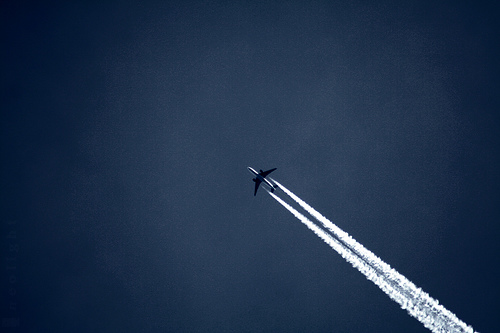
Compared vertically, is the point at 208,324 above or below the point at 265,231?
below

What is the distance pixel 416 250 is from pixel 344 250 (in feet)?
312

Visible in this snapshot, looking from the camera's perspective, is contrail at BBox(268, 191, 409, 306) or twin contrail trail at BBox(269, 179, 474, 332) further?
contrail at BBox(268, 191, 409, 306)

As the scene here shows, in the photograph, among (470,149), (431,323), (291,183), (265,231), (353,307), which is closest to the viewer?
(431,323)

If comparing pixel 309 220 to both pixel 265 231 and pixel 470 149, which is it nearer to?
pixel 265 231

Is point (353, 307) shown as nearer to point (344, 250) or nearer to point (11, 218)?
point (344, 250)

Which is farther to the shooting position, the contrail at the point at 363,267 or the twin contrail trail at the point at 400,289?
the contrail at the point at 363,267

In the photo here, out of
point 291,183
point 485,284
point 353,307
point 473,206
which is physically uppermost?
point 291,183

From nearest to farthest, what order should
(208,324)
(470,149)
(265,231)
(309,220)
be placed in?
(309,220), (208,324), (470,149), (265,231)

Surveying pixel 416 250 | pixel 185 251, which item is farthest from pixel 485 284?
pixel 185 251

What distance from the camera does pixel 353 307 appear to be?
4673 inches

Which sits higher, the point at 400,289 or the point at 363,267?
the point at 363,267

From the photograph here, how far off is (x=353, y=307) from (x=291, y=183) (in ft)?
276

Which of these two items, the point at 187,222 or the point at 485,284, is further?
the point at 187,222

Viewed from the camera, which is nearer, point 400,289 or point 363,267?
point 400,289
